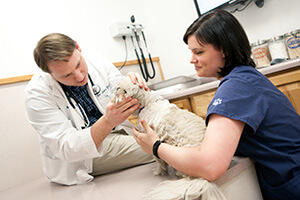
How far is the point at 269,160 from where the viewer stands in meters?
0.81

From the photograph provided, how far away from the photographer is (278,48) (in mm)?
1809

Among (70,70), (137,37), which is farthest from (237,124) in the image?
(137,37)

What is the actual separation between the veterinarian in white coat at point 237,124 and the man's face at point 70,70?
1.84 feet

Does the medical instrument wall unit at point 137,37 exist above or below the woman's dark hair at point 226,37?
above

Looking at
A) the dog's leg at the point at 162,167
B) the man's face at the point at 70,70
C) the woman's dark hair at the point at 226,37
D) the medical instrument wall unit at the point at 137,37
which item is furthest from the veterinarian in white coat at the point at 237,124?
the medical instrument wall unit at the point at 137,37

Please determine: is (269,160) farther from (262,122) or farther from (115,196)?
(115,196)

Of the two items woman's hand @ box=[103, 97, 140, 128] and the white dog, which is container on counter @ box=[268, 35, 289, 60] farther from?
woman's hand @ box=[103, 97, 140, 128]

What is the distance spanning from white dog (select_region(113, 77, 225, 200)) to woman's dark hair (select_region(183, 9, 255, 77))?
271 millimetres

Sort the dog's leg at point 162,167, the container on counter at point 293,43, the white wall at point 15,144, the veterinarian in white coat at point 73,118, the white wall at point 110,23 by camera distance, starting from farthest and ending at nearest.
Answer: the white wall at point 110,23 → the white wall at point 15,144 → the container on counter at point 293,43 → the veterinarian in white coat at point 73,118 → the dog's leg at point 162,167

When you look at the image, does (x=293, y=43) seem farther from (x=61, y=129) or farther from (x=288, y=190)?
(x=61, y=129)

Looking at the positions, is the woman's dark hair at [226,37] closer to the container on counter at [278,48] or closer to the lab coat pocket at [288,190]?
the lab coat pocket at [288,190]

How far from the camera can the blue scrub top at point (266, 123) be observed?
720 mm

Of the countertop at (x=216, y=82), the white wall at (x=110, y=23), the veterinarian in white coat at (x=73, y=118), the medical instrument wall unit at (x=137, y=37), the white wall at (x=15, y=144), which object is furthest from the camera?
the medical instrument wall unit at (x=137, y=37)

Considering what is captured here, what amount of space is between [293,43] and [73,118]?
163 cm
